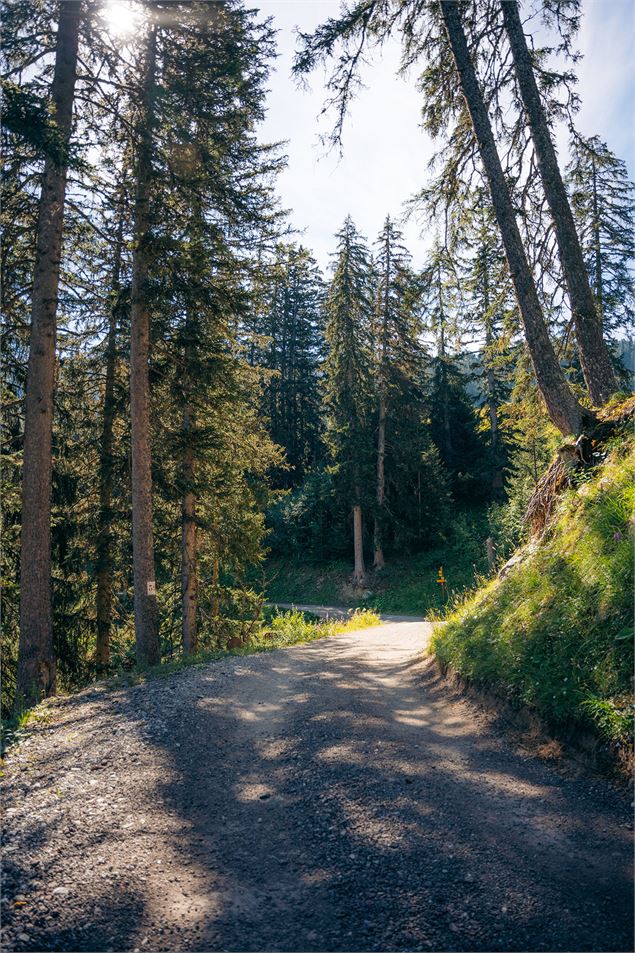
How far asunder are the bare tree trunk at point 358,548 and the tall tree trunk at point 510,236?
73.9 ft

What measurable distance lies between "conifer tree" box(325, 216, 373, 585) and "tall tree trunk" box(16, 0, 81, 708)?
21303mm

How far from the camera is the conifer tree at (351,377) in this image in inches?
1192

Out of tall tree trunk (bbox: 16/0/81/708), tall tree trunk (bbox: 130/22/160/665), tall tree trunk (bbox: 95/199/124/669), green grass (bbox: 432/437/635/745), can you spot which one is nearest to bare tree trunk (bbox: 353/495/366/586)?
tall tree trunk (bbox: 95/199/124/669)

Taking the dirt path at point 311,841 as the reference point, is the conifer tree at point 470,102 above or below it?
above

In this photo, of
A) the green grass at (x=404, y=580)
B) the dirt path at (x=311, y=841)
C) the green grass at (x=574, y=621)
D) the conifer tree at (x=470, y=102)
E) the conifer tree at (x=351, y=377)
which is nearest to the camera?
the dirt path at (x=311, y=841)

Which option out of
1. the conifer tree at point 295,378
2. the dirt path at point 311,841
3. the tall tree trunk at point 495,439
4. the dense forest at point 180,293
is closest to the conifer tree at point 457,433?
the tall tree trunk at point 495,439

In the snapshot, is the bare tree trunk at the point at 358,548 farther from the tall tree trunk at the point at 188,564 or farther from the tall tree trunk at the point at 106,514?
the tall tree trunk at the point at 106,514

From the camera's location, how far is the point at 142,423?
11438 mm

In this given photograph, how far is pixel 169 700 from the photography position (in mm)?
6980

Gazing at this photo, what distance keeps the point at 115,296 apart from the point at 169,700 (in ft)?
28.8

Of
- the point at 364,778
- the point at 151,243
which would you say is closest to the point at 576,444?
the point at 364,778

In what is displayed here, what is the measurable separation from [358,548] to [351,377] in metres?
9.91

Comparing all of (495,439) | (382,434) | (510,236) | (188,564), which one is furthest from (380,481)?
(510,236)

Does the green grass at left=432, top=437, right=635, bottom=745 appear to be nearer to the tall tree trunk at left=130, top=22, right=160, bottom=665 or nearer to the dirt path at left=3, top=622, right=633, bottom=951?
the dirt path at left=3, top=622, right=633, bottom=951
